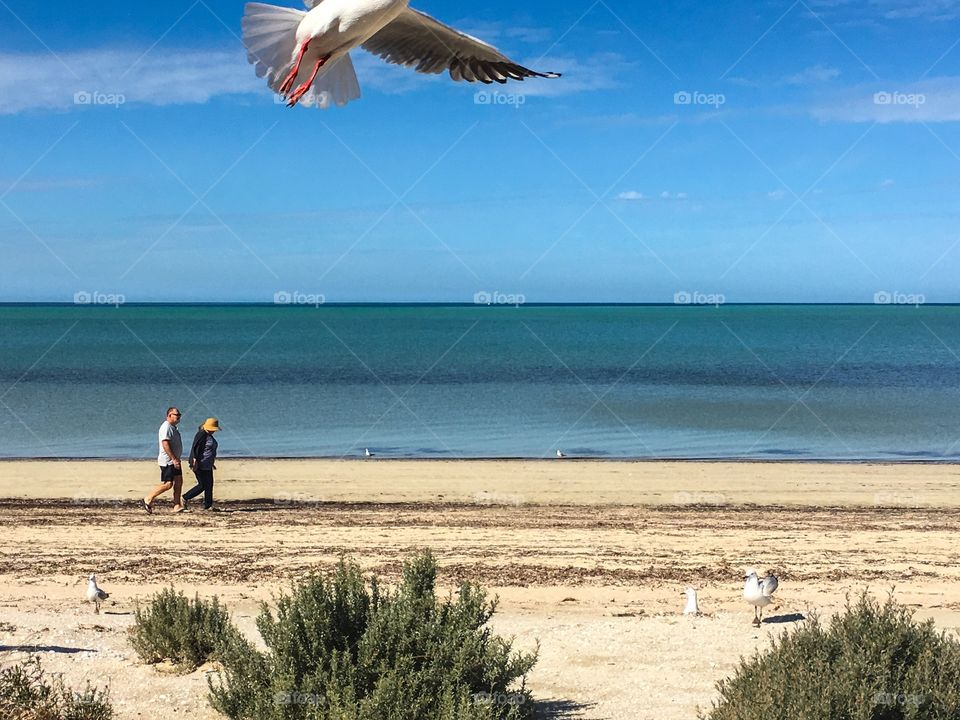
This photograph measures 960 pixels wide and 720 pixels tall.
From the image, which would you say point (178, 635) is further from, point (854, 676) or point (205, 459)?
point (205, 459)

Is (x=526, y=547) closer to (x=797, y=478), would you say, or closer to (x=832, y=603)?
(x=832, y=603)

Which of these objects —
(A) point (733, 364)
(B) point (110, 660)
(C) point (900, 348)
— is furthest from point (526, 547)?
(C) point (900, 348)

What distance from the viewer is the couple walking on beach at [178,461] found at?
14672 mm

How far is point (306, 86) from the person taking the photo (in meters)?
4.06

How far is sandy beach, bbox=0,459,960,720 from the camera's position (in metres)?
7.32

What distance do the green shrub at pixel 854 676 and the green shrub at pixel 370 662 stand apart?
1.22 meters

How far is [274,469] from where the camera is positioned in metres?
20.7

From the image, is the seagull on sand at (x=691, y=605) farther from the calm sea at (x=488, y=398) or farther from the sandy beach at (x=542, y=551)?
the calm sea at (x=488, y=398)

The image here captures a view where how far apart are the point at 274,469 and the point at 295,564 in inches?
379
